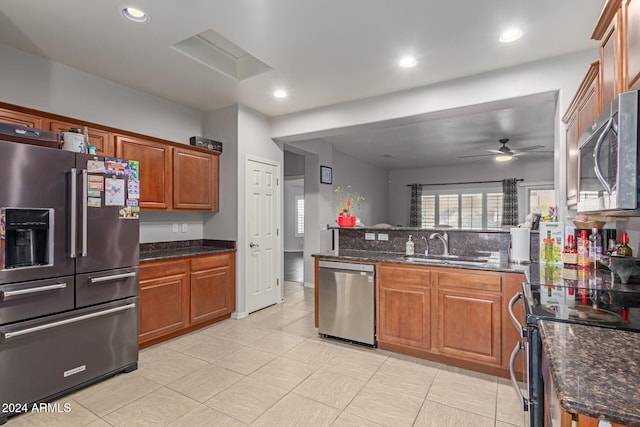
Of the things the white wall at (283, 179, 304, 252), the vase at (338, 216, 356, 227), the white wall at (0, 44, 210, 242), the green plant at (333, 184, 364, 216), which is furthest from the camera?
the white wall at (283, 179, 304, 252)

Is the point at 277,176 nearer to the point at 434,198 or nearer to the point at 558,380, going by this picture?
the point at 558,380

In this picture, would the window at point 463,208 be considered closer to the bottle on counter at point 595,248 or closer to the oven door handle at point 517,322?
the bottle on counter at point 595,248

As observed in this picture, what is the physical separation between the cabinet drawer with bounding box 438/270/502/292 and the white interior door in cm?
240

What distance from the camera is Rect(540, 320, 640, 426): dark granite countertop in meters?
0.69

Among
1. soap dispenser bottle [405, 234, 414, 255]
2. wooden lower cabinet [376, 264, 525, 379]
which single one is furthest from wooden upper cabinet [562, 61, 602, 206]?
soap dispenser bottle [405, 234, 414, 255]

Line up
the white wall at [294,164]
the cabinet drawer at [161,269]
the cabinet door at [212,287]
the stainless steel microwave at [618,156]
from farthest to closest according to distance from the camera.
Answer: the white wall at [294,164] < the cabinet door at [212,287] < the cabinet drawer at [161,269] < the stainless steel microwave at [618,156]

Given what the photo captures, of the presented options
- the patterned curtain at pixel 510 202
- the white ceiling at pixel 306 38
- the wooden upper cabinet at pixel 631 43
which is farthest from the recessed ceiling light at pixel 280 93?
the patterned curtain at pixel 510 202

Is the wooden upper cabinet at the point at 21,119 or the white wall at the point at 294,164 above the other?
the white wall at the point at 294,164

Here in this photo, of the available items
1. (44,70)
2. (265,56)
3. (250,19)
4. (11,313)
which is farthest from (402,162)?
(11,313)

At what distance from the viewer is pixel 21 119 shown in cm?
258

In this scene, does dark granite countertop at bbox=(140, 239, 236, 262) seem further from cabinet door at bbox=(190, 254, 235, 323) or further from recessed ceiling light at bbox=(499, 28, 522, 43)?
recessed ceiling light at bbox=(499, 28, 522, 43)

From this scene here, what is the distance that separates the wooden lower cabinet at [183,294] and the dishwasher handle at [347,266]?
4.25ft

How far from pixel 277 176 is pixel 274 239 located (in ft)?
2.98

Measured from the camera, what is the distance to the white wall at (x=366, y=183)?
687 centimetres
